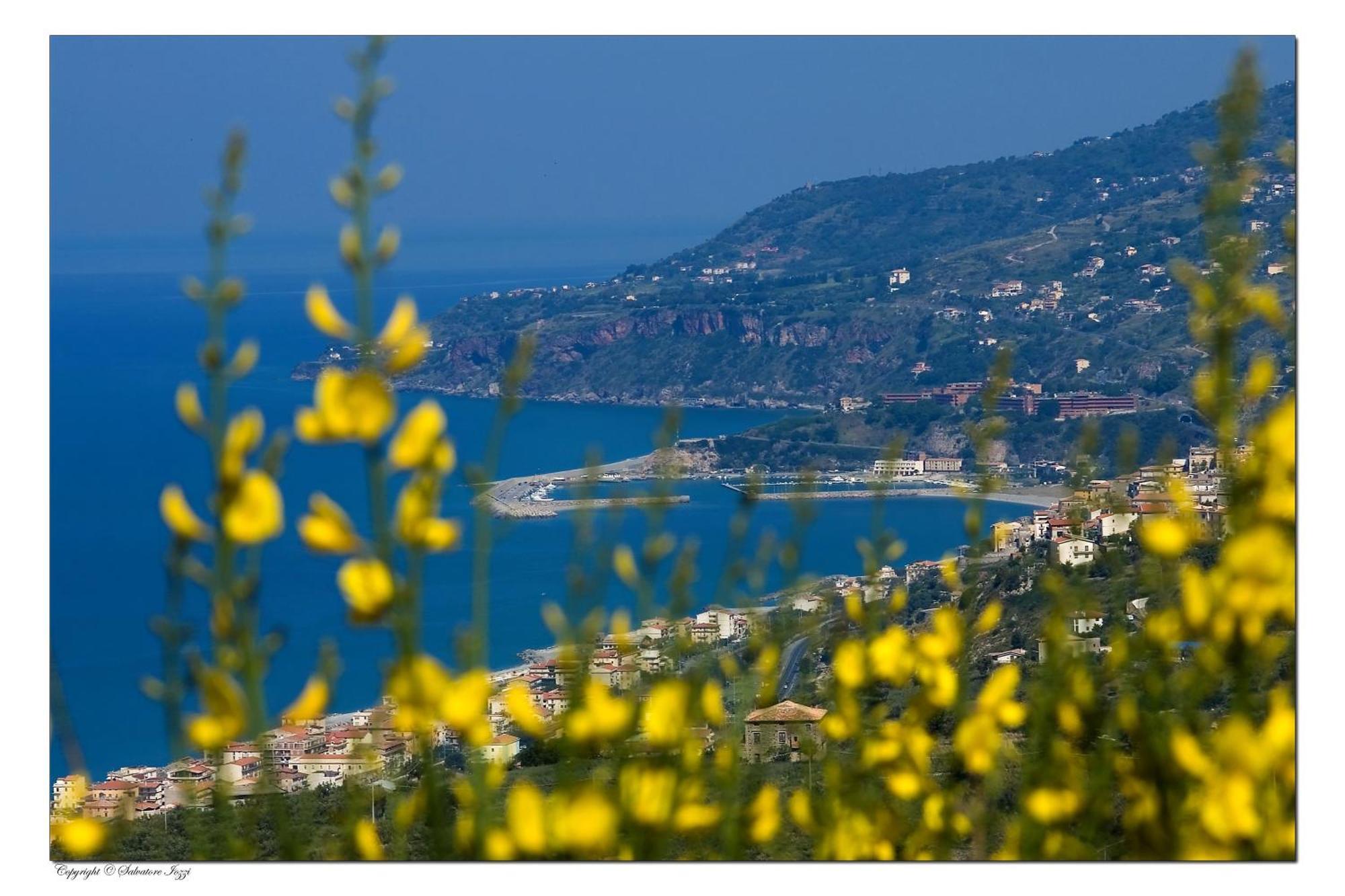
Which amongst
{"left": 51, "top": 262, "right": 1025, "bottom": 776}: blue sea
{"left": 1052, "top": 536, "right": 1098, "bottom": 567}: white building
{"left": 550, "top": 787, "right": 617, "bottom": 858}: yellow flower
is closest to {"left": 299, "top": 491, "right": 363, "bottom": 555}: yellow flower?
{"left": 550, "top": 787, "right": 617, "bottom": 858}: yellow flower

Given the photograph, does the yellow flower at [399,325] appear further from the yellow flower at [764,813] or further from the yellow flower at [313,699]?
the yellow flower at [764,813]

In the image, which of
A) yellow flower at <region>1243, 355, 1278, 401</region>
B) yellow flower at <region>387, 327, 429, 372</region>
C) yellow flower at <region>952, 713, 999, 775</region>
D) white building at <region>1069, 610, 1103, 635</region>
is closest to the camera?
yellow flower at <region>387, 327, 429, 372</region>

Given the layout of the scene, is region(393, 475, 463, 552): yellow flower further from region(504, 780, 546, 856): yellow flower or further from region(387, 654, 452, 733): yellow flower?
region(504, 780, 546, 856): yellow flower

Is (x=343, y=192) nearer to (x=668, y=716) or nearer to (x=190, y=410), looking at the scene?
(x=190, y=410)

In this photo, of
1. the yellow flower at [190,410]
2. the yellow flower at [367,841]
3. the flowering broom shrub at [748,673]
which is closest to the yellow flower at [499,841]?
the flowering broom shrub at [748,673]

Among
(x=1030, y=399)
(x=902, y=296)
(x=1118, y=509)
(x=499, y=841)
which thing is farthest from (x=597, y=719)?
(x=902, y=296)
